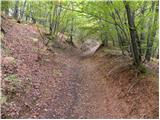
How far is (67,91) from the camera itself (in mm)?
11242

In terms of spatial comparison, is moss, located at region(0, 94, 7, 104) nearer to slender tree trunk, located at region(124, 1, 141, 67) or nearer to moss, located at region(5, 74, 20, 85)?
moss, located at region(5, 74, 20, 85)

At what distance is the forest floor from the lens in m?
8.72

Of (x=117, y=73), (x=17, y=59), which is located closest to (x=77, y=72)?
(x=117, y=73)

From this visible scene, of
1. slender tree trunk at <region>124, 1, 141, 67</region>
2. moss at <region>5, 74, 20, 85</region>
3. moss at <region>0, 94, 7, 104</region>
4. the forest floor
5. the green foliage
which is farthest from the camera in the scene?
the green foliage

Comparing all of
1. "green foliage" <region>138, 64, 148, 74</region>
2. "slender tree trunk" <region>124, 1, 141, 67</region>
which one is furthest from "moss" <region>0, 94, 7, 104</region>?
"green foliage" <region>138, 64, 148, 74</region>

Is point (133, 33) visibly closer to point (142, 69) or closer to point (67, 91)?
point (142, 69)

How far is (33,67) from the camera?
12766 millimetres

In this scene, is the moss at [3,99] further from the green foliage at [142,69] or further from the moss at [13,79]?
the green foliage at [142,69]

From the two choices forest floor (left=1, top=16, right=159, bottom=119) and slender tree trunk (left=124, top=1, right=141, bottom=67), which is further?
slender tree trunk (left=124, top=1, right=141, bottom=67)

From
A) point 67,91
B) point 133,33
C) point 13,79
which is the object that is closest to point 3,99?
point 13,79

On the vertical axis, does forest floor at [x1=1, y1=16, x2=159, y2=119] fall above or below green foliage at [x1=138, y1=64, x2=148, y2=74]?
below

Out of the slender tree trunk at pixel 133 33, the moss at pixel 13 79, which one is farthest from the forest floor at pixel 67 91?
the slender tree trunk at pixel 133 33

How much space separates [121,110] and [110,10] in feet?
16.1

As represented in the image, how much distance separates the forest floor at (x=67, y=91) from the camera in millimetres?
8719
